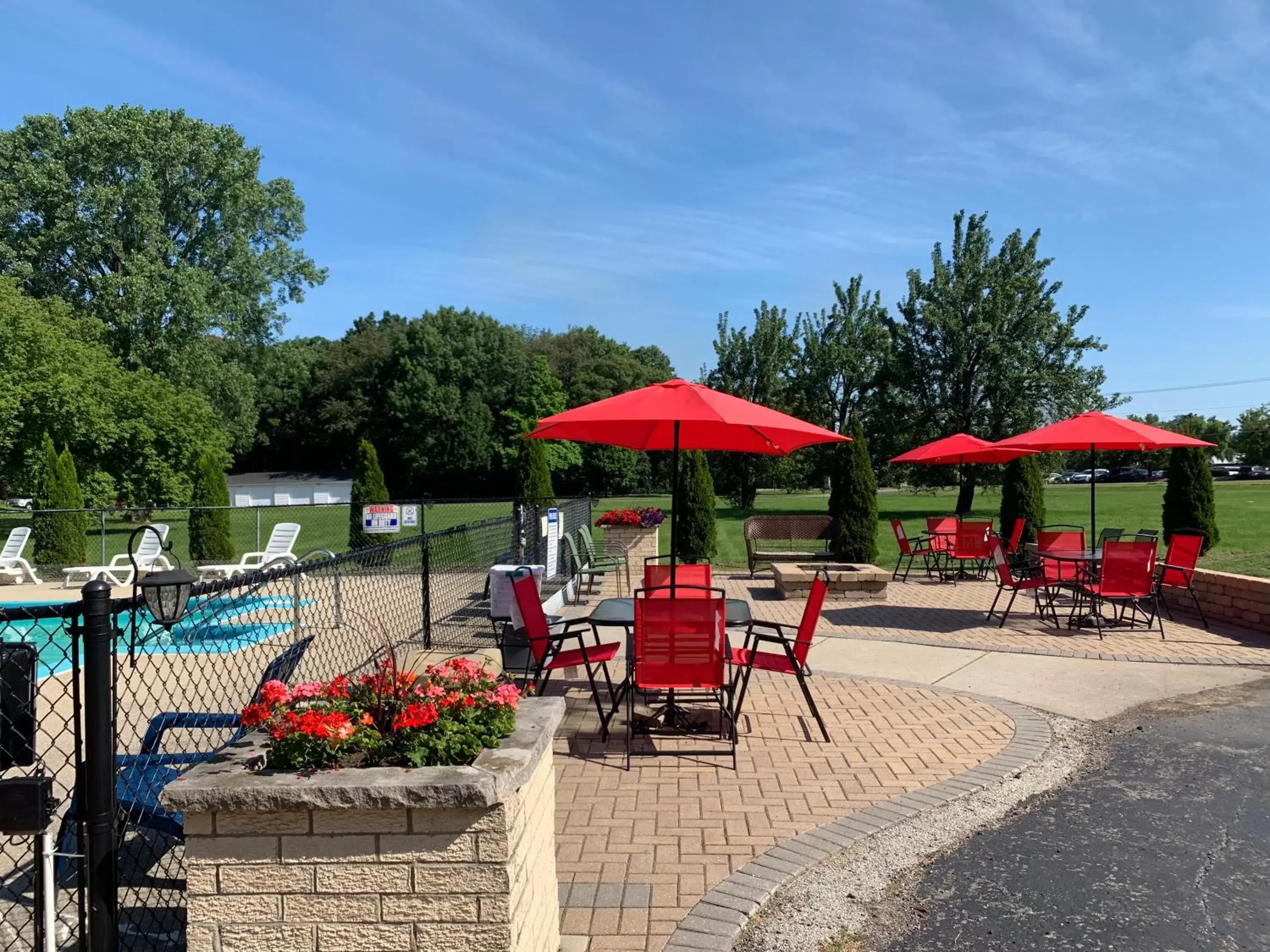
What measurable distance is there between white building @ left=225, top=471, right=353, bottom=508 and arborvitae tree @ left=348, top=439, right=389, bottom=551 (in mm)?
12778

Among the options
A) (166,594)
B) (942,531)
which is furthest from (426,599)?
(942,531)

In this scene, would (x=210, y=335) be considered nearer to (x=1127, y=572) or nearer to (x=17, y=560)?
(x=17, y=560)

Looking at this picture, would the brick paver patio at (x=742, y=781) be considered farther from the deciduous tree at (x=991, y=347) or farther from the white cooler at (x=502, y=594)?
the deciduous tree at (x=991, y=347)

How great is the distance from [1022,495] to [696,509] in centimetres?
642

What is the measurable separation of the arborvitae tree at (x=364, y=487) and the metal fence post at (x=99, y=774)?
1719 cm

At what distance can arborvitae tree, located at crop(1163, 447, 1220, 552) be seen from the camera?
51.1 feet

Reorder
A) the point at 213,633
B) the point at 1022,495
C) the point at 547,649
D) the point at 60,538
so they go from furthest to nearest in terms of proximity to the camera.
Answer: the point at 60,538 < the point at 1022,495 < the point at 213,633 < the point at 547,649

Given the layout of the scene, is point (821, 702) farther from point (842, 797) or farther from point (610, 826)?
point (610, 826)

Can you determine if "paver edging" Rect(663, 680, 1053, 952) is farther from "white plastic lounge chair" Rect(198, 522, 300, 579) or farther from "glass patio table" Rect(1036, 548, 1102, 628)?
"white plastic lounge chair" Rect(198, 522, 300, 579)

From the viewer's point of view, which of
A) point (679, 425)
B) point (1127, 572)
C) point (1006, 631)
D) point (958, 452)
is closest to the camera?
point (679, 425)

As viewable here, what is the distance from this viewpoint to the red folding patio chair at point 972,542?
12.9m

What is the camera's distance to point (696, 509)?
1595 centimetres

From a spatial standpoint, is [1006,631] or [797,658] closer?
[797,658]

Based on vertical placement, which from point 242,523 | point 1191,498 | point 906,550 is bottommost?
point 242,523
